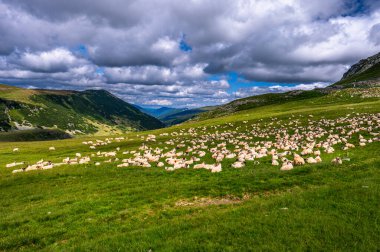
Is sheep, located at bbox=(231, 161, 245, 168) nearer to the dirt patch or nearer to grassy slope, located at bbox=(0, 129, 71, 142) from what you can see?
the dirt patch

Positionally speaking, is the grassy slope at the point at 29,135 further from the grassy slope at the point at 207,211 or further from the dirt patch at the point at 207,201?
the dirt patch at the point at 207,201

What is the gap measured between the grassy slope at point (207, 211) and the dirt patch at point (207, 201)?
0.46m

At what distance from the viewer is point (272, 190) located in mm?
16516

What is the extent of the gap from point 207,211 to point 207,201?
1.95 metres

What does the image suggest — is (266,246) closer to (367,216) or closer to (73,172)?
(367,216)

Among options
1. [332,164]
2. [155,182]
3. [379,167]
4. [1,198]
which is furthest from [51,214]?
[379,167]

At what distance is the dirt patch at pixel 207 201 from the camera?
50.7 feet

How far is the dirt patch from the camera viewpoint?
1545 cm

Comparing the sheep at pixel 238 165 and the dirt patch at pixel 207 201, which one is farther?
the sheep at pixel 238 165

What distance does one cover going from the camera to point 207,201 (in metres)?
16.0

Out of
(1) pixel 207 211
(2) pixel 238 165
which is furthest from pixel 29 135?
(1) pixel 207 211

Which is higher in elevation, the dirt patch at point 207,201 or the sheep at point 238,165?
the sheep at point 238,165

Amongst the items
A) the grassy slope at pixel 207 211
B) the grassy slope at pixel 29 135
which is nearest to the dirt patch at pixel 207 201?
the grassy slope at pixel 207 211

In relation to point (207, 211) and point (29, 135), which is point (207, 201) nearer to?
point (207, 211)
